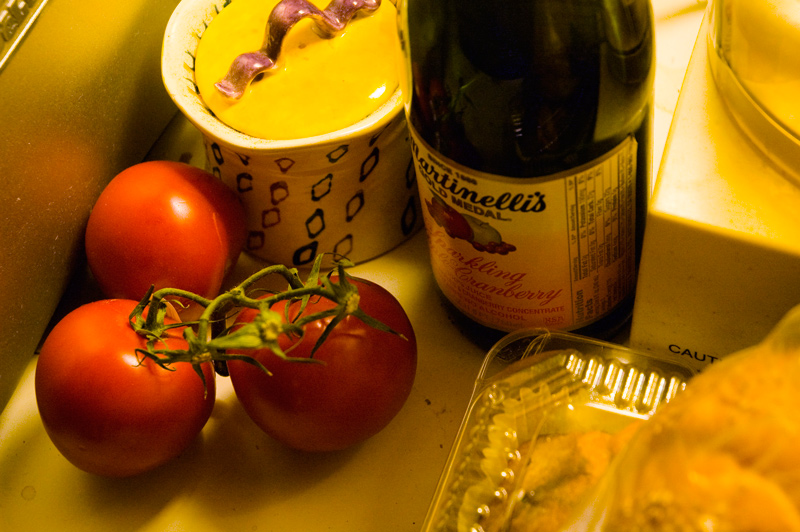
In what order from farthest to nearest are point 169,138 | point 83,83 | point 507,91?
1. point 169,138
2. point 83,83
3. point 507,91

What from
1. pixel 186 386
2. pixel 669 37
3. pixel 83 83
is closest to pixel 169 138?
pixel 83 83

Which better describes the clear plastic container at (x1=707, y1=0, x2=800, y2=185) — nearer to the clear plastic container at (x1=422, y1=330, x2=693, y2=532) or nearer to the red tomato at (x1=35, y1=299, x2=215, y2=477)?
the clear plastic container at (x1=422, y1=330, x2=693, y2=532)

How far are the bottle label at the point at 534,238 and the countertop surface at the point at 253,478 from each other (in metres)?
0.06

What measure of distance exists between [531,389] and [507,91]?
155mm

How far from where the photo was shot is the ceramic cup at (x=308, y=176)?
1.42 ft

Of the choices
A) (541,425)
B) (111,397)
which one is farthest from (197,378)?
(541,425)

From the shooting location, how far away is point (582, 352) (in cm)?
42

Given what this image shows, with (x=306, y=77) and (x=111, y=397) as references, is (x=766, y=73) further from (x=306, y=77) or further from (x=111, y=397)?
(x=111, y=397)

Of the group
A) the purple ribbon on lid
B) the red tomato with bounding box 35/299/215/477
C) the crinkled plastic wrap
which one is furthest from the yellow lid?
the crinkled plastic wrap

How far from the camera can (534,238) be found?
0.38 metres

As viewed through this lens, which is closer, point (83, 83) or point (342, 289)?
point (342, 289)

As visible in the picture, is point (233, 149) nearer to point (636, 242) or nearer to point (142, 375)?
point (142, 375)

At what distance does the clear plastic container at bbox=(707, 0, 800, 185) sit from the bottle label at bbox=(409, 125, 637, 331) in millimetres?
55

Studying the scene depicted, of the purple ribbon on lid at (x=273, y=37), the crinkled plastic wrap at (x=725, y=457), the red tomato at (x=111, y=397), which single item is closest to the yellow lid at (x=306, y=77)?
the purple ribbon on lid at (x=273, y=37)
